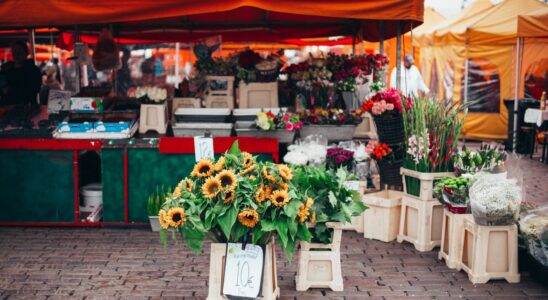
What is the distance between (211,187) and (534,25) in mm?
9282

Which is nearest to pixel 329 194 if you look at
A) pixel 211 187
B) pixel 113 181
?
pixel 211 187

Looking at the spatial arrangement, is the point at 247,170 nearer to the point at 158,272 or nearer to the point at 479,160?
the point at 158,272

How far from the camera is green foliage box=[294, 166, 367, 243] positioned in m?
4.84

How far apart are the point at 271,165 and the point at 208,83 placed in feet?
13.6

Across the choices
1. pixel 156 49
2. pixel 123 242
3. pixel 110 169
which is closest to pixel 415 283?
pixel 123 242

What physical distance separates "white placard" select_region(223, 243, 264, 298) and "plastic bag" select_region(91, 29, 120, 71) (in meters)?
5.88

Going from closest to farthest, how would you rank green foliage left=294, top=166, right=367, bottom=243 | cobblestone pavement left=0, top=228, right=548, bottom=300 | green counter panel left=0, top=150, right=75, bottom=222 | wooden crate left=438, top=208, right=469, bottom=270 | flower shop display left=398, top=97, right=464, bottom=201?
green foliage left=294, top=166, right=367, bottom=243 < cobblestone pavement left=0, top=228, right=548, bottom=300 < wooden crate left=438, top=208, right=469, bottom=270 < flower shop display left=398, top=97, right=464, bottom=201 < green counter panel left=0, top=150, right=75, bottom=222

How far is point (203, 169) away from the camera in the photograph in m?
4.48

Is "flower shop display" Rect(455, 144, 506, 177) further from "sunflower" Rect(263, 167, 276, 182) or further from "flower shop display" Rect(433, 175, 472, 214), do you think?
"sunflower" Rect(263, 167, 276, 182)

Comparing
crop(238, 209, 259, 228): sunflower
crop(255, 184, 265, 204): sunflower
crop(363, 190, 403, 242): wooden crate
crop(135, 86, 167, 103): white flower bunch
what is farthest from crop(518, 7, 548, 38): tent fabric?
A: crop(238, 209, 259, 228): sunflower

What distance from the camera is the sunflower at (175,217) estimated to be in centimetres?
418

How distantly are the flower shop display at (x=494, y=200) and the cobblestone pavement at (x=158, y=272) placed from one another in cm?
54

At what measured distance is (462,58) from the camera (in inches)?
621

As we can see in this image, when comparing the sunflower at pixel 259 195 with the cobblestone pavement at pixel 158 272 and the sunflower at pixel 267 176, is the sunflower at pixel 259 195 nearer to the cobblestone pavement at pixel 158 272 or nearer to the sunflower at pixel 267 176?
the sunflower at pixel 267 176
